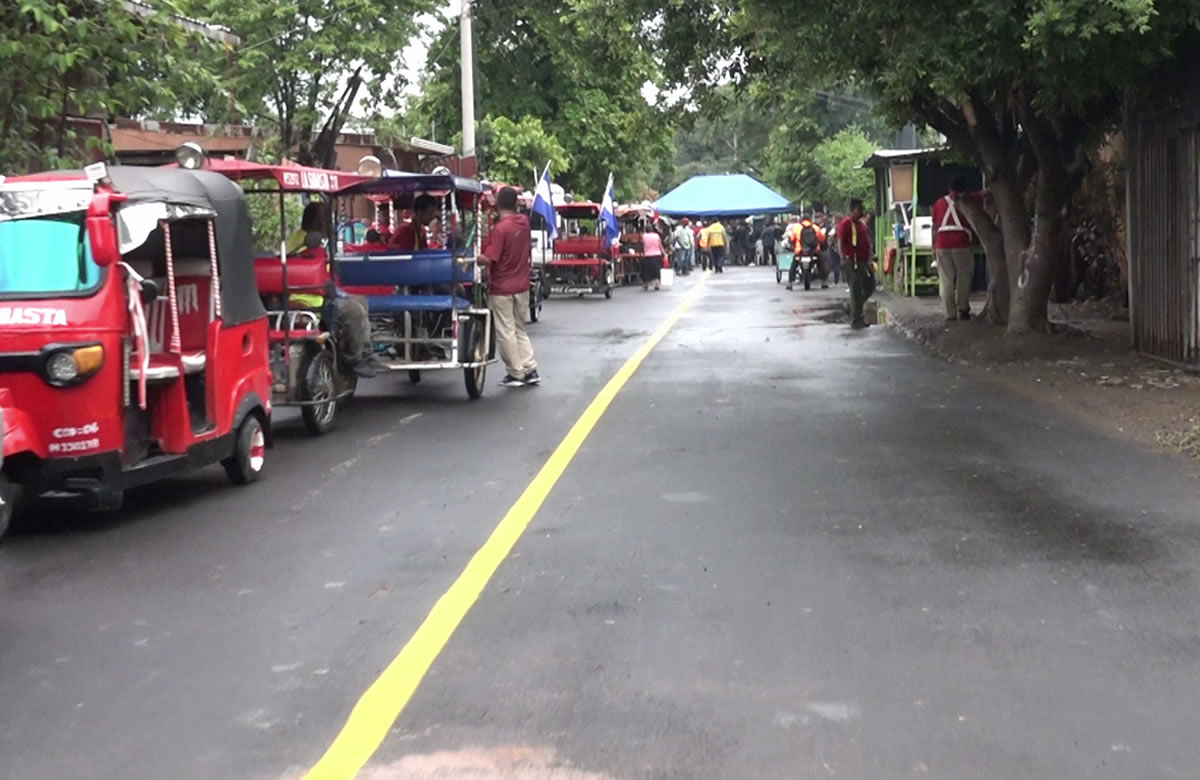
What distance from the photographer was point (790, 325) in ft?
73.2

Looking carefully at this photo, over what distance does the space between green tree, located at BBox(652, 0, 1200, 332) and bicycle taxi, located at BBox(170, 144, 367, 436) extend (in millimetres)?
4274

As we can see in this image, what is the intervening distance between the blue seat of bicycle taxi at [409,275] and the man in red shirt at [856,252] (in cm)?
859

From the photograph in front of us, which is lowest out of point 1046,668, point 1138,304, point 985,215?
point 1046,668

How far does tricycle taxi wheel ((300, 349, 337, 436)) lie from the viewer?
11242 mm

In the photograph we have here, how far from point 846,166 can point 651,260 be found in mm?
11071

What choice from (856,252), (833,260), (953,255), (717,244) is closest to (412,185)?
(856,252)

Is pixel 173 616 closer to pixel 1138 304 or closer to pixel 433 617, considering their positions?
pixel 433 617

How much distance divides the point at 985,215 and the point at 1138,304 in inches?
154

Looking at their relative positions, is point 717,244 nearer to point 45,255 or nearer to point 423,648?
point 45,255

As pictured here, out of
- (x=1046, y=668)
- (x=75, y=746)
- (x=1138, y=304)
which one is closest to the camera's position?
(x=75, y=746)

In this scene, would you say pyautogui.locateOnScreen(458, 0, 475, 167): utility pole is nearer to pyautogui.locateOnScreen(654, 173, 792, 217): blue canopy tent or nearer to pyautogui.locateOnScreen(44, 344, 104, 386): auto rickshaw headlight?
pyautogui.locateOnScreen(44, 344, 104, 386): auto rickshaw headlight

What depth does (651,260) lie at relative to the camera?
120ft

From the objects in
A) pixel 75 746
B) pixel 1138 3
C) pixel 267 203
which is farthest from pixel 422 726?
pixel 267 203

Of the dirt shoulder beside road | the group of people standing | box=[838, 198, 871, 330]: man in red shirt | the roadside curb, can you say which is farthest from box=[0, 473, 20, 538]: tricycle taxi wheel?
the group of people standing
